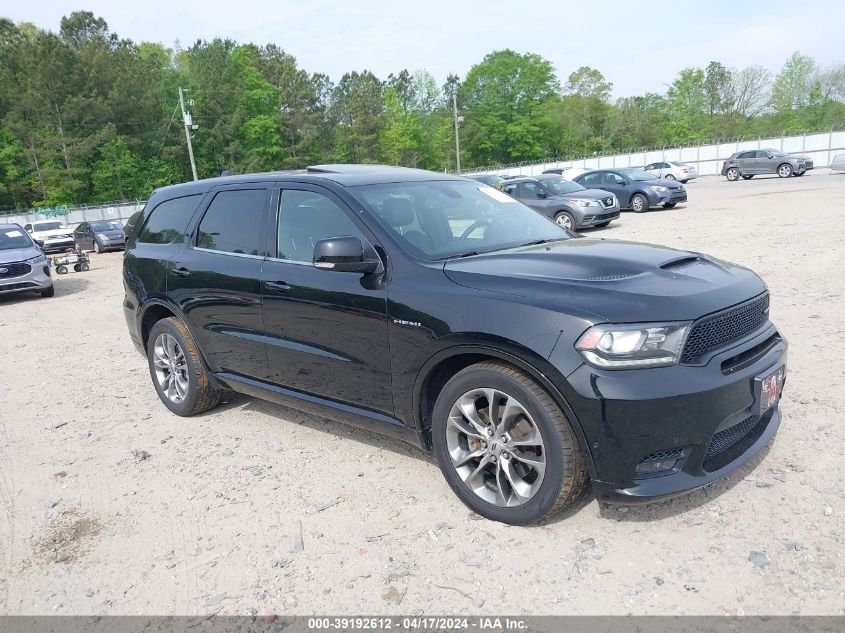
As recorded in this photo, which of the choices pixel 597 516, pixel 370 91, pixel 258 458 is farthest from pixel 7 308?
pixel 370 91

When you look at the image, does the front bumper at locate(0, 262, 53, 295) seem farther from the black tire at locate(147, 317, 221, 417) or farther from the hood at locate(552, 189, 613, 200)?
the hood at locate(552, 189, 613, 200)

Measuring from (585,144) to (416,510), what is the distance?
9009 cm

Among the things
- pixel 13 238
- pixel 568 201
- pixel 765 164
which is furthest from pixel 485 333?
pixel 765 164

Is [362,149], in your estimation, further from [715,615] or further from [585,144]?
[715,615]

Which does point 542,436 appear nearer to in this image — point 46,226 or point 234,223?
point 234,223

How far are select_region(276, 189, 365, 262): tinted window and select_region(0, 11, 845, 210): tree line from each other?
50.8 meters

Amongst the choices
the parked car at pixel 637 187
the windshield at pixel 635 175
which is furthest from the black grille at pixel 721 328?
the windshield at pixel 635 175

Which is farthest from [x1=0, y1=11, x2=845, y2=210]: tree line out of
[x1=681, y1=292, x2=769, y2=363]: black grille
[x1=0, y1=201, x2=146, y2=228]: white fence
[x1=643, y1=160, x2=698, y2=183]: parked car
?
[x1=681, y1=292, x2=769, y2=363]: black grille

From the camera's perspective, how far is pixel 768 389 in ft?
10.3

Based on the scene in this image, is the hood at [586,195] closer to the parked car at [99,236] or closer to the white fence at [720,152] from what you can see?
the parked car at [99,236]

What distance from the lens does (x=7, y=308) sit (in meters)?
12.7

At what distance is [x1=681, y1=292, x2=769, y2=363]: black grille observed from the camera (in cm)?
287

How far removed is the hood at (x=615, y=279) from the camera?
113 inches

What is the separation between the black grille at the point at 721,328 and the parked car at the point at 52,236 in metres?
25.8
